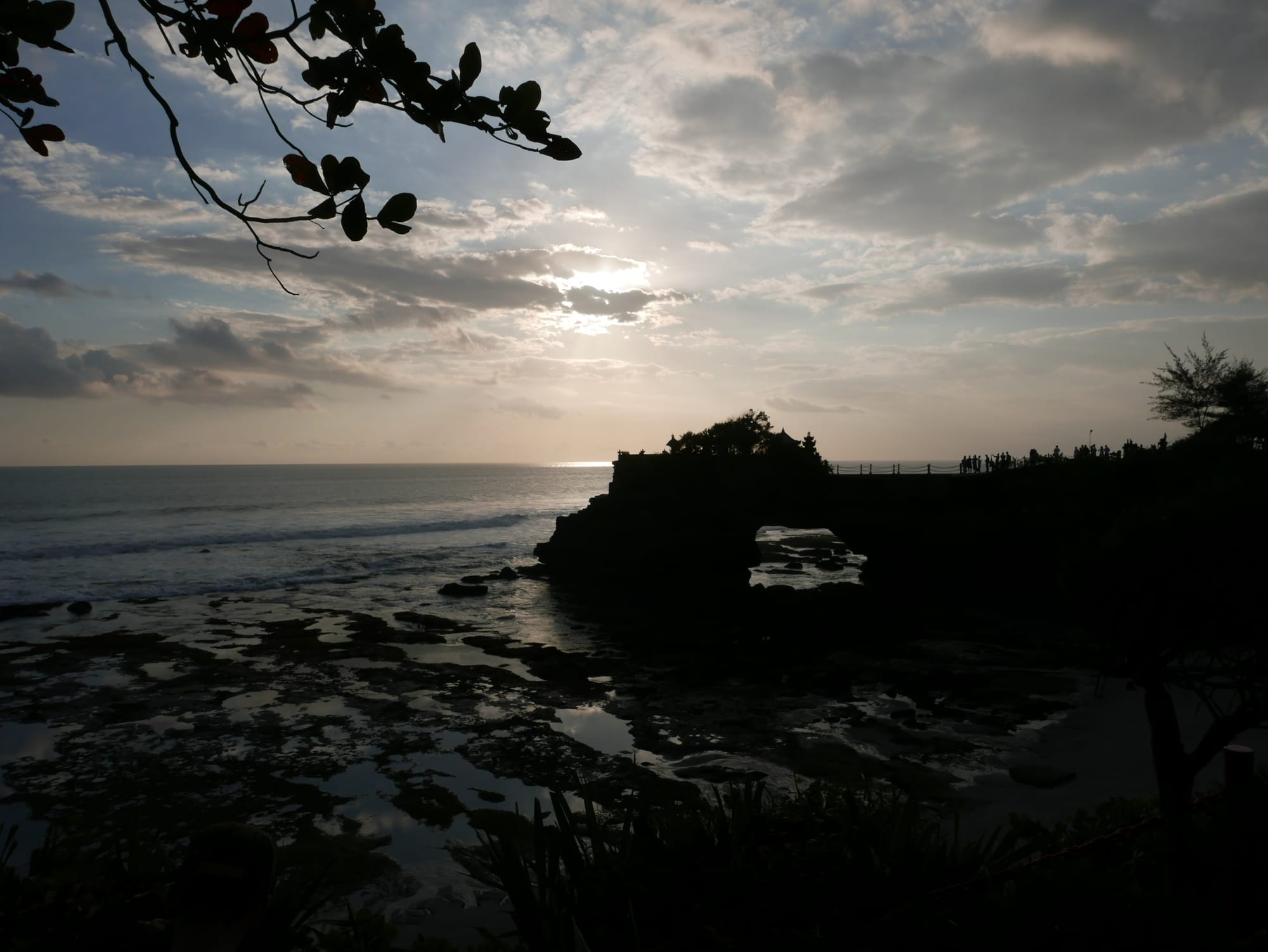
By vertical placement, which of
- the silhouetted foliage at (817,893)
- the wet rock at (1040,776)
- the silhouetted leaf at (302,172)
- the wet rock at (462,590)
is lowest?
the wet rock at (462,590)

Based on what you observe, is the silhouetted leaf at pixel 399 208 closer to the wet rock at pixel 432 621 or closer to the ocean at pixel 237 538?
the wet rock at pixel 432 621

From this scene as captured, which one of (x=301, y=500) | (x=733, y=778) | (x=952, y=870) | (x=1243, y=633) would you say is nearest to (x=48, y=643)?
(x=733, y=778)

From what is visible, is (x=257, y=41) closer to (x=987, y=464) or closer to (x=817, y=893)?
(x=817, y=893)

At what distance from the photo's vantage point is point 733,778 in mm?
14133

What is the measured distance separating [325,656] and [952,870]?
76.2 feet

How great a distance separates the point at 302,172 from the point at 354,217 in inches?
9.7

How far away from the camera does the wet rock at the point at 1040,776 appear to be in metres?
13.7

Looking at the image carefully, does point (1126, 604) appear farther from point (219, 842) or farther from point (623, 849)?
point (219, 842)

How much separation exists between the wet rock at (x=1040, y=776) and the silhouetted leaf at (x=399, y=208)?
15548mm

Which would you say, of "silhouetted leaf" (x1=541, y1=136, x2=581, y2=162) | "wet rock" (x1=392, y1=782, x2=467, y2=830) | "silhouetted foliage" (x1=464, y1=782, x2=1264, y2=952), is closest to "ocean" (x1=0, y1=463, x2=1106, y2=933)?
"wet rock" (x1=392, y1=782, x2=467, y2=830)

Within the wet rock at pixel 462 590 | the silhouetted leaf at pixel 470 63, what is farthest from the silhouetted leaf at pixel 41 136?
the wet rock at pixel 462 590

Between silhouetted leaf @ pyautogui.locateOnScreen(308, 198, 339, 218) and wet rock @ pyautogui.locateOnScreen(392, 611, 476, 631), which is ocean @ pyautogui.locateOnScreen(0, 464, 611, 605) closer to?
wet rock @ pyautogui.locateOnScreen(392, 611, 476, 631)

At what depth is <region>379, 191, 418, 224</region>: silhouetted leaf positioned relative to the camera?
262 centimetres

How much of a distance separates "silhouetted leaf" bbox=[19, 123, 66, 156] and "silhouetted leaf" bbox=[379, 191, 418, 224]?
1.71 m
